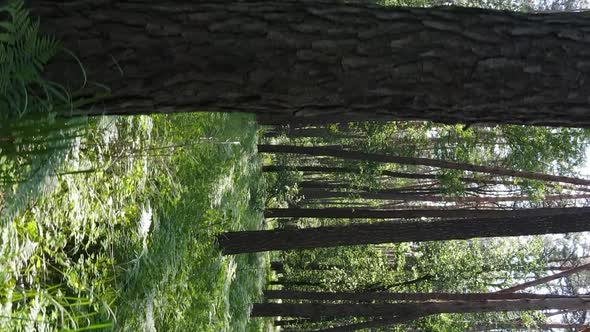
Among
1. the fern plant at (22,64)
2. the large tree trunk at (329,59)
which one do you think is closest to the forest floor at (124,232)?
the fern plant at (22,64)

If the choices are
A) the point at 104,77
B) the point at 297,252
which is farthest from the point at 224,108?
the point at 297,252

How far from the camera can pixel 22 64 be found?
2334mm

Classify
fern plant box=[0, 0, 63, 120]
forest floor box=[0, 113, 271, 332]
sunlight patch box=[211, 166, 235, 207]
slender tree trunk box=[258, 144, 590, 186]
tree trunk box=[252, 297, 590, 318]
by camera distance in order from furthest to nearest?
1. slender tree trunk box=[258, 144, 590, 186]
2. tree trunk box=[252, 297, 590, 318]
3. sunlight patch box=[211, 166, 235, 207]
4. forest floor box=[0, 113, 271, 332]
5. fern plant box=[0, 0, 63, 120]

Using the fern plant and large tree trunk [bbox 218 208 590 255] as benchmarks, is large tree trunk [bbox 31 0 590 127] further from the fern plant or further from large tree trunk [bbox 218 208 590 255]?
large tree trunk [bbox 218 208 590 255]

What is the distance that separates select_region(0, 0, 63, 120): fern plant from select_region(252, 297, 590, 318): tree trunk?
328 inches

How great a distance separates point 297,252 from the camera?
1828 cm

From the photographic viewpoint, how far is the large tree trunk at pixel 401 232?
700cm

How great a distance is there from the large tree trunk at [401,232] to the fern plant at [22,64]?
538cm

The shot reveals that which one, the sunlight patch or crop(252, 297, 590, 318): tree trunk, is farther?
crop(252, 297, 590, 318): tree trunk

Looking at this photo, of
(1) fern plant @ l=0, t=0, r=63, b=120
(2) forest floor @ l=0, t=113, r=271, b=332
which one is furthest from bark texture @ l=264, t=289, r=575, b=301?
(1) fern plant @ l=0, t=0, r=63, b=120

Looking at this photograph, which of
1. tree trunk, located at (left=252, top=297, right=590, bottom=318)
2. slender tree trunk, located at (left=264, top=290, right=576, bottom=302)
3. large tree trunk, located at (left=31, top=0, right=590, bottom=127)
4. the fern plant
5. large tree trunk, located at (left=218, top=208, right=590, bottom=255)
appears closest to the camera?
the fern plant

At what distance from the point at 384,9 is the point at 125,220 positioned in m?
3.10

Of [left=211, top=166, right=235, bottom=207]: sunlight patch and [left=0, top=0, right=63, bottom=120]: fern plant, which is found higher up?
[left=0, top=0, right=63, bottom=120]: fern plant

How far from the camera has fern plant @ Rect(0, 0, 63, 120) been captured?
7.48 feet
